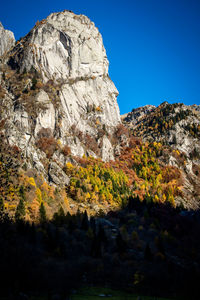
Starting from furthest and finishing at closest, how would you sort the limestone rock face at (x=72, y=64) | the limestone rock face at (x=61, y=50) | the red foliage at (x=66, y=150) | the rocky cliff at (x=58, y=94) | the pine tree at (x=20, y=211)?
the limestone rock face at (x=61, y=50)
the limestone rock face at (x=72, y=64)
the red foliage at (x=66, y=150)
the rocky cliff at (x=58, y=94)
the pine tree at (x=20, y=211)

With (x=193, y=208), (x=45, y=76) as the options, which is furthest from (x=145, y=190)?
(x=45, y=76)

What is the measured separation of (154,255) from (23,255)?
90.6 feet

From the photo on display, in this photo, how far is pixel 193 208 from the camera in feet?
315

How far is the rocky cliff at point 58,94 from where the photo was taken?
97125 millimetres

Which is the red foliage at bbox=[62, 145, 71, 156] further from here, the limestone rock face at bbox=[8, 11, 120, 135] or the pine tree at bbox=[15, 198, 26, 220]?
the pine tree at bbox=[15, 198, 26, 220]

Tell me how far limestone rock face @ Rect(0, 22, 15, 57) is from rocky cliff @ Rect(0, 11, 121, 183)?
0.74m

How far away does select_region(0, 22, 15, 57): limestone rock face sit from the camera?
15435 cm

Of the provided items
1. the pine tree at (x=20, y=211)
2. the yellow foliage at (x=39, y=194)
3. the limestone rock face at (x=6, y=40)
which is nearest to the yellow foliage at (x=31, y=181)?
the yellow foliage at (x=39, y=194)

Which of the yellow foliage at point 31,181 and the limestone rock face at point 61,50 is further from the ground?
the limestone rock face at point 61,50

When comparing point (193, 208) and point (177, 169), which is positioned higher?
point (177, 169)

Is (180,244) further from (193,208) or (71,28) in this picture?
(71,28)

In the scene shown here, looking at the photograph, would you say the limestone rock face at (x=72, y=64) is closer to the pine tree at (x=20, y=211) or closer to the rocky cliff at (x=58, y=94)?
the rocky cliff at (x=58, y=94)

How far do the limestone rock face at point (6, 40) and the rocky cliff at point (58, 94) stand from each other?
736 mm

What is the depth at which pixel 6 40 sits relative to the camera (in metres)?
159
